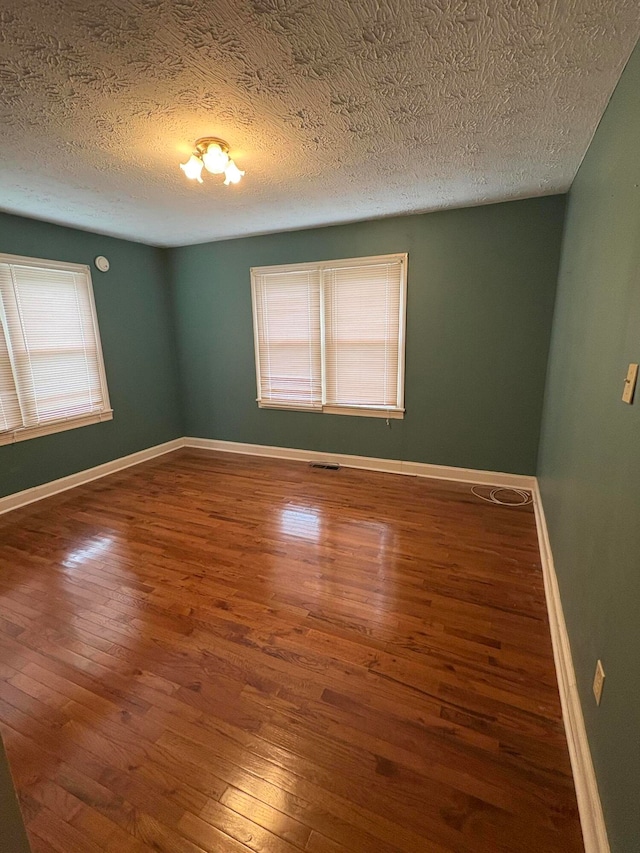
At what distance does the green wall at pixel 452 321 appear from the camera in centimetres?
324

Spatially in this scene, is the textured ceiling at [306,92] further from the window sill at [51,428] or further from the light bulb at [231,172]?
the window sill at [51,428]

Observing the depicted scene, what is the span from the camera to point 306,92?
1653mm

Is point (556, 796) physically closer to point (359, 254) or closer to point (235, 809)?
point (235, 809)

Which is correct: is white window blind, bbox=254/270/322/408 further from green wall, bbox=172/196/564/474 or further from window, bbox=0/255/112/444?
window, bbox=0/255/112/444

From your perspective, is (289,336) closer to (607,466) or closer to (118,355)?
(118,355)

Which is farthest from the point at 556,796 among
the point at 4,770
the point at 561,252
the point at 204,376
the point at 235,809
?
the point at 204,376

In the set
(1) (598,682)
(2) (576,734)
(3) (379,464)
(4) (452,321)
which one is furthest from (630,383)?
(3) (379,464)

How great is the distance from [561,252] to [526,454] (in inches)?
67.6

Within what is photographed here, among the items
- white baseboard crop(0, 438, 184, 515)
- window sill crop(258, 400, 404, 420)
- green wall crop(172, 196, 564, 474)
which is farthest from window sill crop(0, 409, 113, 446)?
window sill crop(258, 400, 404, 420)

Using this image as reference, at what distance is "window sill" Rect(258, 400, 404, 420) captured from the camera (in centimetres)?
398

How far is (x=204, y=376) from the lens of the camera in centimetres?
490

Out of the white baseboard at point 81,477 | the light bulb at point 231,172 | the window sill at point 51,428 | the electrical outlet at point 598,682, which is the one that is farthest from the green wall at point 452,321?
the electrical outlet at point 598,682

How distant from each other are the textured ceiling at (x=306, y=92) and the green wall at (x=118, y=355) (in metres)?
0.91

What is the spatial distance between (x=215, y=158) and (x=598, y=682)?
2807mm
